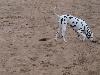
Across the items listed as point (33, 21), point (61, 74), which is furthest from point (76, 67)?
point (33, 21)

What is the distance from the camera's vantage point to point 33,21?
13.0 meters

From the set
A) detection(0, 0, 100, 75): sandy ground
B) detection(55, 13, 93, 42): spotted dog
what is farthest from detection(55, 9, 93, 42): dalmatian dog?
detection(0, 0, 100, 75): sandy ground

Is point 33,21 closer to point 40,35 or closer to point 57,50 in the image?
point 40,35

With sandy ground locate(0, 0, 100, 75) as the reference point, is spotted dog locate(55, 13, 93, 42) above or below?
above

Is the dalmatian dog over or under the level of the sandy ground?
over

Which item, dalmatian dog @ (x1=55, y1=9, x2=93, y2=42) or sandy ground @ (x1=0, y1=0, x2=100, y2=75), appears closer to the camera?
sandy ground @ (x1=0, y1=0, x2=100, y2=75)

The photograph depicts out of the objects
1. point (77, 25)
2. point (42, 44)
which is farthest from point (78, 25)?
point (42, 44)

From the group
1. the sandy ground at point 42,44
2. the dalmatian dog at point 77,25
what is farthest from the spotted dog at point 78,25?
the sandy ground at point 42,44

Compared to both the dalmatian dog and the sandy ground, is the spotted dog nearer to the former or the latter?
the dalmatian dog

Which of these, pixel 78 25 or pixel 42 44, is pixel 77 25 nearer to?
pixel 78 25

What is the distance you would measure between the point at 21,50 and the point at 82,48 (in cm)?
160

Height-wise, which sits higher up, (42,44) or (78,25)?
(78,25)

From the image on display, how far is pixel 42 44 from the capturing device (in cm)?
1049

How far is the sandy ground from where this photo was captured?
8.79m
